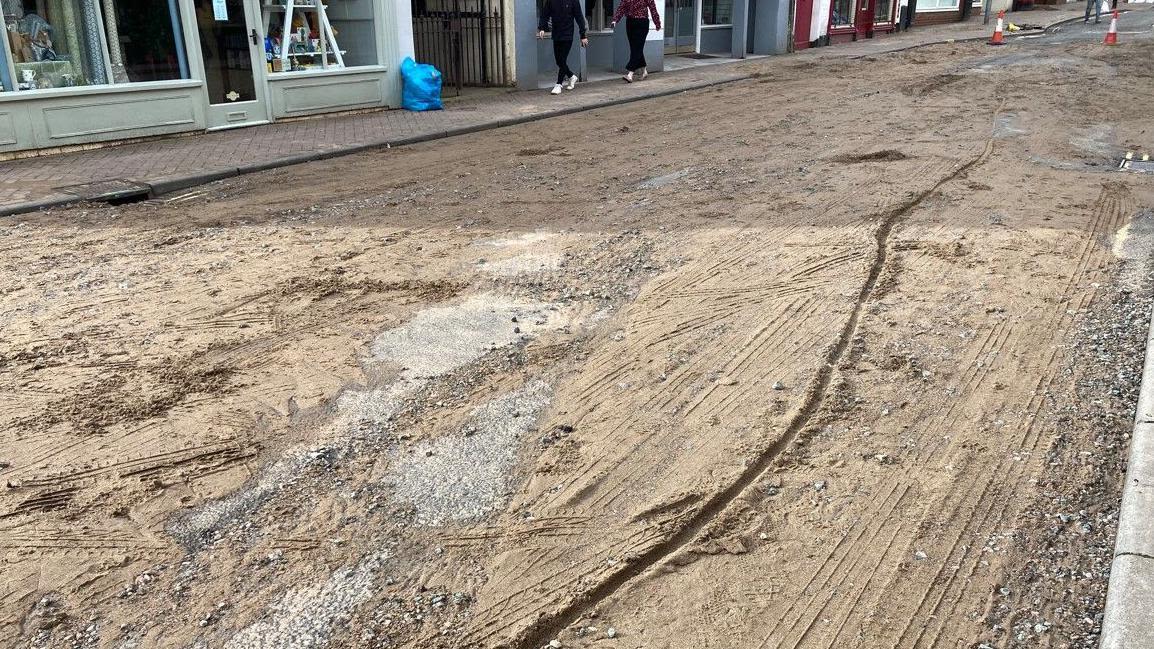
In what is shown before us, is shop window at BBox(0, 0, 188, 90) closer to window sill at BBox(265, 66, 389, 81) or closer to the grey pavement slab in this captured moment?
window sill at BBox(265, 66, 389, 81)

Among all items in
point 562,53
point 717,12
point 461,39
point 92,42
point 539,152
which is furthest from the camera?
point 717,12

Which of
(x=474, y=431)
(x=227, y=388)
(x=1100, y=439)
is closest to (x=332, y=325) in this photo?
(x=227, y=388)

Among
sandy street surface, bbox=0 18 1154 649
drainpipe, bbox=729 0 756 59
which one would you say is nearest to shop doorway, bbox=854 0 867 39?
drainpipe, bbox=729 0 756 59

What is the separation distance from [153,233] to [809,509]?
6.08 meters

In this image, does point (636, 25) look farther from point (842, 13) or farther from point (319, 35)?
point (842, 13)

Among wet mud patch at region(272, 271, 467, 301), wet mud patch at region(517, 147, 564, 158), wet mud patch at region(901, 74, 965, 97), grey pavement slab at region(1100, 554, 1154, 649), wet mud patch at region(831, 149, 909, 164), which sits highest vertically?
wet mud patch at region(901, 74, 965, 97)

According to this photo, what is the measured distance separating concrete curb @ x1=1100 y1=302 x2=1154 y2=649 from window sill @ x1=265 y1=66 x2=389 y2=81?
11916 millimetres

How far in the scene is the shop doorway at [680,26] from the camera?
2287cm

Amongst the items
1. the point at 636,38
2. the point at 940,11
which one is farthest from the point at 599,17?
the point at 940,11

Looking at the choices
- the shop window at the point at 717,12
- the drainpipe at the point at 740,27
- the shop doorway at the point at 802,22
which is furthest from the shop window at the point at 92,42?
the shop doorway at the point at 802,22

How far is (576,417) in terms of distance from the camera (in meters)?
4.10

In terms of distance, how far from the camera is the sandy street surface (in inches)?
115

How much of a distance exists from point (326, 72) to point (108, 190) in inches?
210

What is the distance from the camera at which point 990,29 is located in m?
32.0
